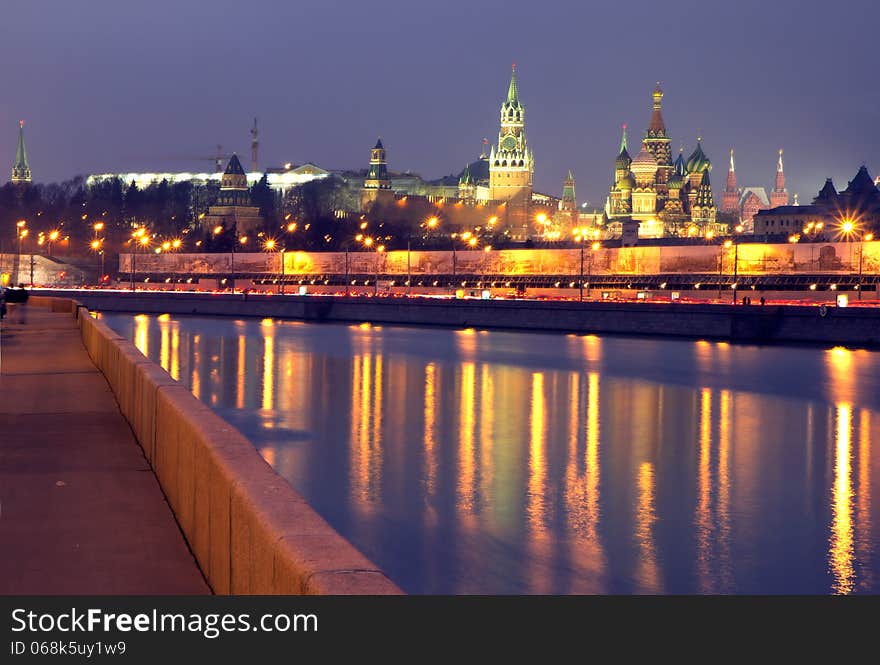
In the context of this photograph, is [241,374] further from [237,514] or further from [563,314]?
[237,514]

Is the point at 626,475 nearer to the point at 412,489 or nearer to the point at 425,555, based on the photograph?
the point at 412,489

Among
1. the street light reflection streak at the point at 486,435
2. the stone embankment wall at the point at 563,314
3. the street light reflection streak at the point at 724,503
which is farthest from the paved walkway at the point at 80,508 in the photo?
the stone embankment wall at the point at 563,314

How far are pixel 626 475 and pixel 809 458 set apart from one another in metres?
4.36

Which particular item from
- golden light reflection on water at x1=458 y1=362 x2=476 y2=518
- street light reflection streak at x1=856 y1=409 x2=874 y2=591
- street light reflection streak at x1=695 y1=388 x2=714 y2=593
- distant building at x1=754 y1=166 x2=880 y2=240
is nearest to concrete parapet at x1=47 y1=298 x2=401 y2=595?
street light reflection streak at x1=695 y1=388 x2=714 y2=593

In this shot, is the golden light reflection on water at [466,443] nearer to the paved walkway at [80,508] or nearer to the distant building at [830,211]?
the paved walkway at [80,508]

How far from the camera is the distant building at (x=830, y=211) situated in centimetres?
15962

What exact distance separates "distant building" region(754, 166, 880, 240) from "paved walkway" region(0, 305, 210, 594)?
465 feet

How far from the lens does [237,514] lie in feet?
21.9

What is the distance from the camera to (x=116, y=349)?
17.1 meters

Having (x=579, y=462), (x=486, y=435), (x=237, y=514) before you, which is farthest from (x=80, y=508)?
(x=486, y=435)

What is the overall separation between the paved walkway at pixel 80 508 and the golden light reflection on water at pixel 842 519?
A: 7.15 m

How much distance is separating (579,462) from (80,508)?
536 inches

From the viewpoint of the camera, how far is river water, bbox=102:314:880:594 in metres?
14.1

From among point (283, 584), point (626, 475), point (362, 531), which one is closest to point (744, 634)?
point (283, 584)
